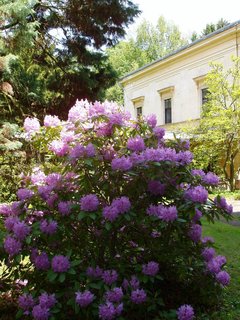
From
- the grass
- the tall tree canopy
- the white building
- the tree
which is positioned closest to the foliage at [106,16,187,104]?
the white building

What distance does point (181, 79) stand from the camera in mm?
27016

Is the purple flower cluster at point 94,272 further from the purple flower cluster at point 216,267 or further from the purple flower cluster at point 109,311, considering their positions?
the purple flower cluster at point 216,267

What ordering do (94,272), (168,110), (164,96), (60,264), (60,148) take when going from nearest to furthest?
(60,264), (94,272), (60,148), (168,110), (164,96)

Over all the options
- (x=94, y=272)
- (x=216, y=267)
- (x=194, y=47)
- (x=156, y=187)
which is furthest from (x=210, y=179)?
(x=194, y=47)

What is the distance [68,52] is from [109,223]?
10.9m


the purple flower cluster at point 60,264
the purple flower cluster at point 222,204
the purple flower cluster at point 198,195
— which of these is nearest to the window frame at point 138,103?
the purple flower cluster at point 222,204

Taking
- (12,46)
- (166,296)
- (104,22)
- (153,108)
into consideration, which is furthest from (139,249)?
(153,108)

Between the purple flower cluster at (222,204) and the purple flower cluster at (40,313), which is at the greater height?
the purple flower cluster at (222,204)

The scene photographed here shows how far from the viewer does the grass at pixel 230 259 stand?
388 cm

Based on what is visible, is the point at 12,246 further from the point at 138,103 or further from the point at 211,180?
the point at 138,103

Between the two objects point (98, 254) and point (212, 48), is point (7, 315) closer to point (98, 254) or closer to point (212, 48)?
point (98, 254)

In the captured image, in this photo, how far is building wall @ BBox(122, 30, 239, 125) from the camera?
77.0 feet

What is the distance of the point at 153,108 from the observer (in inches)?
1177

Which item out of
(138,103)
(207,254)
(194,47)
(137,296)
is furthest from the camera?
(138,103)
